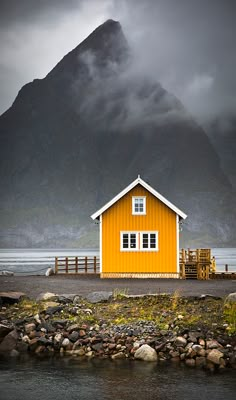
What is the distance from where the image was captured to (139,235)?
4219 centimetres

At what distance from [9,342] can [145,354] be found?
5273mm

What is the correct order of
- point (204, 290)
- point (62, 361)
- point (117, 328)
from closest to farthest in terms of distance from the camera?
1. point (62, 361)
2. point (117, 328)
3. point (204, 290)

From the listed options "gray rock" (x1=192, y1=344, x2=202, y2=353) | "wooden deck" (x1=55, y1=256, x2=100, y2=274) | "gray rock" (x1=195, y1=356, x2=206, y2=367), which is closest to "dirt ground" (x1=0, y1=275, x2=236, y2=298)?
"wooden deck" (x1=55, y1=256, x2=100, y2=274)

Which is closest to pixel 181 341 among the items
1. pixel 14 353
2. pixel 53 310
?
pixel 14 353

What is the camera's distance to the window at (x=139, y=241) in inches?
1651

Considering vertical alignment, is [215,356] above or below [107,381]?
above

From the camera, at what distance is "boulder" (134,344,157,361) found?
1919cm

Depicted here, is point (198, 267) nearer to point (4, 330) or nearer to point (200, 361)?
point (4, 330)

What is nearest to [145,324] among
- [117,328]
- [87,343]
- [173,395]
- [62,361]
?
[117,328]

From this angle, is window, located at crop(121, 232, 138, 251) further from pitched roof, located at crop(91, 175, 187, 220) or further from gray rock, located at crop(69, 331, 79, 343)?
gray rock, located at crop(69, 331, 79, 343)

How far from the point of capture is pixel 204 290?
3148 centimetres

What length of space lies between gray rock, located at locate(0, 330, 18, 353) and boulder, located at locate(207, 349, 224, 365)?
7.21 meters

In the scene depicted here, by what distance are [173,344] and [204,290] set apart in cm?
1208

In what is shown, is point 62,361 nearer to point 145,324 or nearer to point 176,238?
point 145,324
